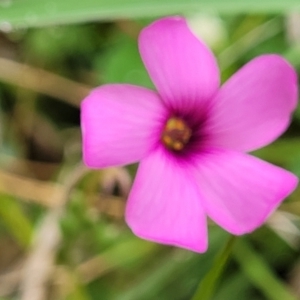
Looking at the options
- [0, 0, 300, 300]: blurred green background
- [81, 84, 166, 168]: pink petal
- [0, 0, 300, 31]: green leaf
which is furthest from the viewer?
[0, 0, 300, 300]: blurred green background

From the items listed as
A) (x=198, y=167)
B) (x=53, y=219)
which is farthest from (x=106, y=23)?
(x=198, y=167)

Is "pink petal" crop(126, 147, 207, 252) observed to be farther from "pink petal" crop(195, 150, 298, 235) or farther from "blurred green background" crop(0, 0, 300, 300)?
"blurred green background" crop(0, 0, 300, 300)

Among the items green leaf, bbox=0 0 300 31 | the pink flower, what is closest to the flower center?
the pink flower

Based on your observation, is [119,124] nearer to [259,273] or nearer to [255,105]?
[255,105]

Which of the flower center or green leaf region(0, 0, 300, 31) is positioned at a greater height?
green leaf region(0, 0, 300, 31)

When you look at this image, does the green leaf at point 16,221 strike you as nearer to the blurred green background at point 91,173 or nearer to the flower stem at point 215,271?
the blurred green background at point 91,173

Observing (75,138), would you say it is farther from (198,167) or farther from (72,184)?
(198,167)
